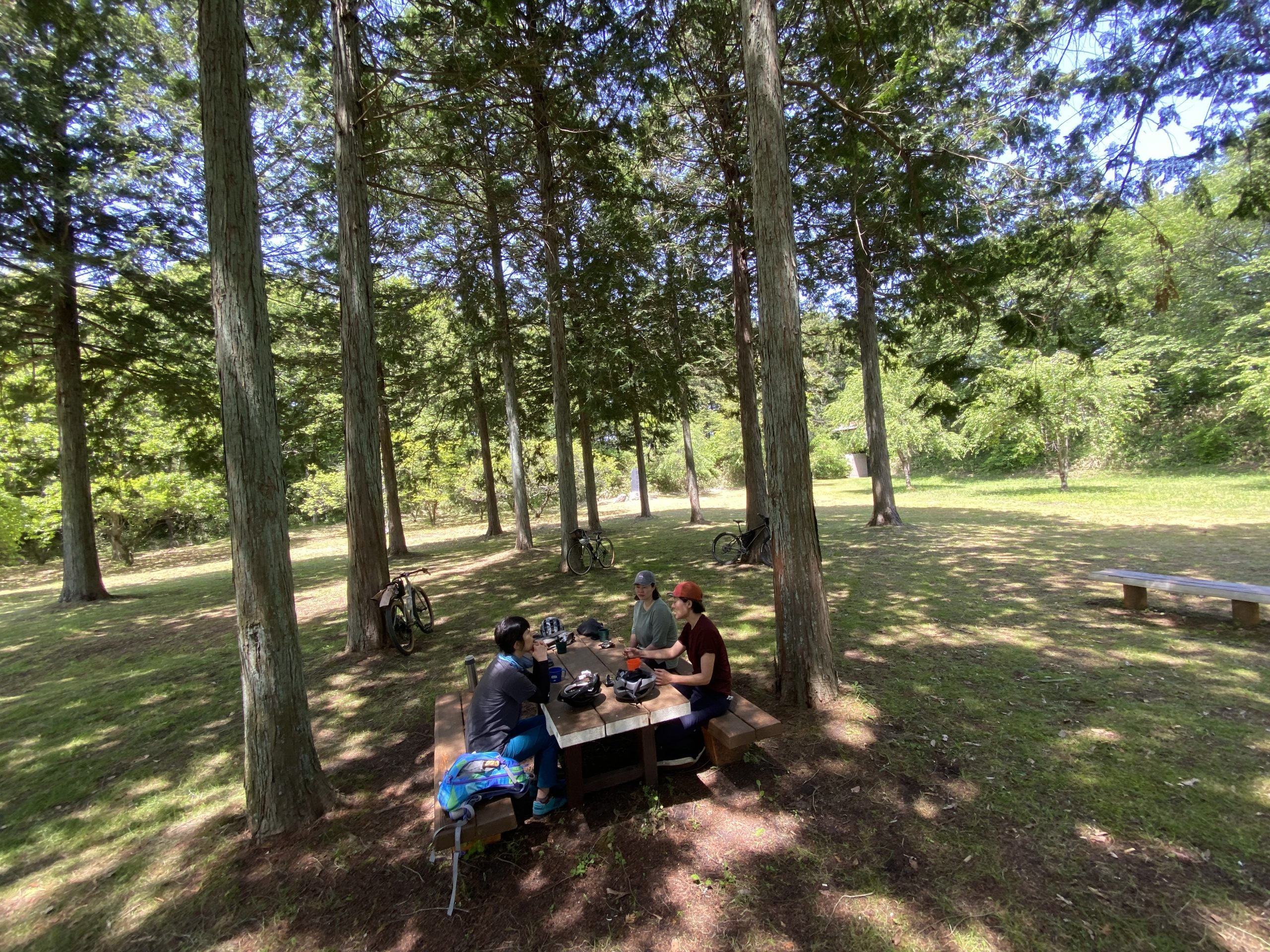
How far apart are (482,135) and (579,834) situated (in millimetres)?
10494

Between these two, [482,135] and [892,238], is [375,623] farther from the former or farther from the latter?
[892,238]

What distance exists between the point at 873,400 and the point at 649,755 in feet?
40.3

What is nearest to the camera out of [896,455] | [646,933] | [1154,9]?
[646,933]

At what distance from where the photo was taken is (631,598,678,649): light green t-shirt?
4398mm

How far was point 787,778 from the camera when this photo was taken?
3.50 meters

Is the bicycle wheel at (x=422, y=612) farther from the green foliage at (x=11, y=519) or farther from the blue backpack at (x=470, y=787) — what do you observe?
the green foliage at (x=11, y=519)

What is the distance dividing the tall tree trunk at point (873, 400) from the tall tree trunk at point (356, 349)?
9.90 metres

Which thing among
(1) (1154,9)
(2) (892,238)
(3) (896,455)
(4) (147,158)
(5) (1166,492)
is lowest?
(5) (1166,492)

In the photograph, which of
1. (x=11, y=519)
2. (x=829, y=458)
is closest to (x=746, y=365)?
(x=11, y=519)

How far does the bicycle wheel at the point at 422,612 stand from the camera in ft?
22.8

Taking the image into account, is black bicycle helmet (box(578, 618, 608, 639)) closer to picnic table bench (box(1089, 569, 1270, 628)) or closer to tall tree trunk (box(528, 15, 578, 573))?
tall tree trunk (box(528, 15, 578, 573))

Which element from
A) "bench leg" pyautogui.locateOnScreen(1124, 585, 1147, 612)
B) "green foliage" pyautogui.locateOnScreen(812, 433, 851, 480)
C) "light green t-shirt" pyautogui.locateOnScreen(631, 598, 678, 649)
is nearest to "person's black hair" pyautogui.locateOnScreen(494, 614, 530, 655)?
"light green t-shirt" pyautogui.locateOnScreen(631, 598, 678, 649)

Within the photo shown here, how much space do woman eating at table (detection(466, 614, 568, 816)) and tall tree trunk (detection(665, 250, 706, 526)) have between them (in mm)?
10793

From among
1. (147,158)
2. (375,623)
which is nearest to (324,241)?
(147,158)
